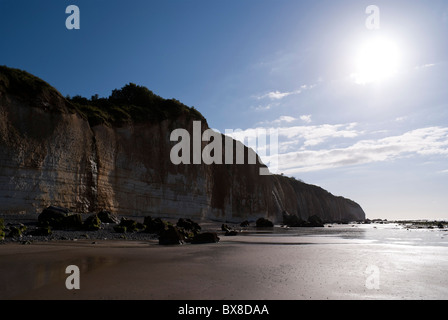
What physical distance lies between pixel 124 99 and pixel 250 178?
102ft

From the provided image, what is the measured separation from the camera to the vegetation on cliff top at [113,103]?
24.0 m

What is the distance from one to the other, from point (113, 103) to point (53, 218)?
2227cm

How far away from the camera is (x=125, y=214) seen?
100 ft

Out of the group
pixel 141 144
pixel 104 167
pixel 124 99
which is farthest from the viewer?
pixel 124 99

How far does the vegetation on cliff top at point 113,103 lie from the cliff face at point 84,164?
0.12 meters

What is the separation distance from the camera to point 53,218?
61.4ft

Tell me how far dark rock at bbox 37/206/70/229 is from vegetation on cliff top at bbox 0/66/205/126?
1053 centimetres

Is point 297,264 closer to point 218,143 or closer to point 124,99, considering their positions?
point 124,99

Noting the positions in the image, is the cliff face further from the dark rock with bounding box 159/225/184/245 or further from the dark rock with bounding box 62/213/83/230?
the dark rock with bounding box 159/225/184/245

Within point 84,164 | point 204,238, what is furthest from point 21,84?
point 204,238

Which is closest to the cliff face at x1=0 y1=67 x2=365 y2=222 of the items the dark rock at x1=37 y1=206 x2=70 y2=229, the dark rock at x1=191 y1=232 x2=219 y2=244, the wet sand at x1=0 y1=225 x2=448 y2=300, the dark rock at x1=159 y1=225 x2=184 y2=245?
the dark rock at x1=37 y1=206 x2=70 y2=229

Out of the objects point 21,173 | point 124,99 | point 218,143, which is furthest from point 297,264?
point 218,143

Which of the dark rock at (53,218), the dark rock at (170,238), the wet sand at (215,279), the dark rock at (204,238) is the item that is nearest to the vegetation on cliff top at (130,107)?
the dark rock at (53,218)

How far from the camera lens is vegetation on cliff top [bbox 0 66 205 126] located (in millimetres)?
23984
